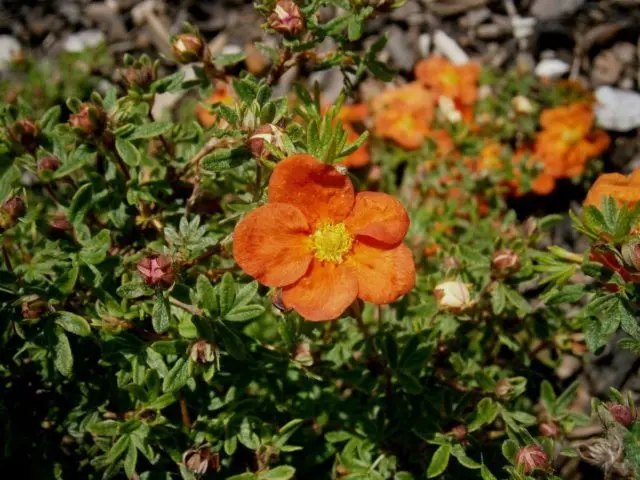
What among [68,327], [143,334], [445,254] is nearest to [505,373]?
[445,254]

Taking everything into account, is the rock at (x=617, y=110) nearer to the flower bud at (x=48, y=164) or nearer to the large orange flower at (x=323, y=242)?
the large orange flower at (x=323, y=242)

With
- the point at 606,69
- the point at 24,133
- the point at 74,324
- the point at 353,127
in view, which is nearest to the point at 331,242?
the point at 74,324

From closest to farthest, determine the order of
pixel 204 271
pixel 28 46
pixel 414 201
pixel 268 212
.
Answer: pixel 268 212, pixel 204 271, pixel 414 201, pixel 28 46

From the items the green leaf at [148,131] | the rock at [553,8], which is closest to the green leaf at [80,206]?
the green leaf at [148,131]

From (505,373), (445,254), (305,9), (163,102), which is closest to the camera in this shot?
(305,9)

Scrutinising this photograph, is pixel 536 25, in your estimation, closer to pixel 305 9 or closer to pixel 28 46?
pixel 305 9

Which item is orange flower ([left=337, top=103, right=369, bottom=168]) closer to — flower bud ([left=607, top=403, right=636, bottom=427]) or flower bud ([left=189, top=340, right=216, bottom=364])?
flower bud ([left=189, top=340, right=216, bottom=364])
